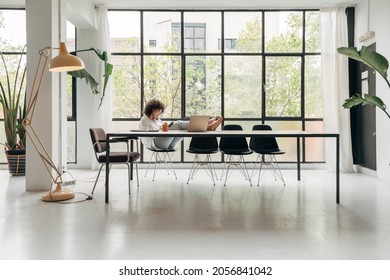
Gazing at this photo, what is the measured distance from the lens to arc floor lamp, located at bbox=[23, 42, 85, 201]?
12.8 feet

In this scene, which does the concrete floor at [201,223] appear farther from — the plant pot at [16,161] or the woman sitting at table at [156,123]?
the plant pot at [16,161]

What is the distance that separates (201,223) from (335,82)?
15.5ft

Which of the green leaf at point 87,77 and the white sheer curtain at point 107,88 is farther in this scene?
the white sheer curtain at point 107,88

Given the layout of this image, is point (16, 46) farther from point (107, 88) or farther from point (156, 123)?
point (156, 123)

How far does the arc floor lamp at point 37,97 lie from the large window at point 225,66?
240 centimetres

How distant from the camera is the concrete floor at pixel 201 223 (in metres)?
2.47

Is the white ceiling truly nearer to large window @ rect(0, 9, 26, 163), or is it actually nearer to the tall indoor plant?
large window @ rect(0, 9, 26, 163)

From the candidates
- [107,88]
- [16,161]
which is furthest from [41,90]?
[107,88]

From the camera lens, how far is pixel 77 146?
22.6 ft

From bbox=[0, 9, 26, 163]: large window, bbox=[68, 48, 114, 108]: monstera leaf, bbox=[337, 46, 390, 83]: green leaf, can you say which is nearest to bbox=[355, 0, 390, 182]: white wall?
bbox=[337, 46, 390, 83]: green leaf

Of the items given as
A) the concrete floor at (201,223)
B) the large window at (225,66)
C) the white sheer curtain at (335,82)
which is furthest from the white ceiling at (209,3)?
the concrete floor at (201,223)

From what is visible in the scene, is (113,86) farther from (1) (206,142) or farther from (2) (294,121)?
(2) (294,121)

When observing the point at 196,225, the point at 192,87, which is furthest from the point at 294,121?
the point at 196,225
